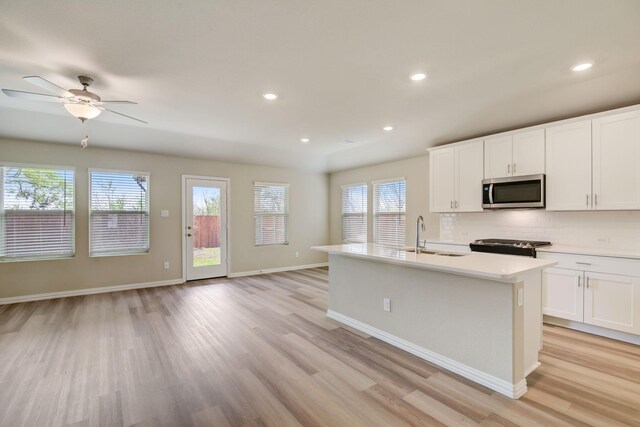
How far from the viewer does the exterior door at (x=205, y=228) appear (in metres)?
6.05

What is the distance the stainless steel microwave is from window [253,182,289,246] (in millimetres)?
4368

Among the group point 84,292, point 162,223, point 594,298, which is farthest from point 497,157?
point 84,292

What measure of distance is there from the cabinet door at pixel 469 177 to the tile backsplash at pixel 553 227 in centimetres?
38

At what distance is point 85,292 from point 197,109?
147 inches

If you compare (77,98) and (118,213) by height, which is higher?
(77,98)

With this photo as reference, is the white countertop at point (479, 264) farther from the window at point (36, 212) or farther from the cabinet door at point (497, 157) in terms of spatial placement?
the window at point (36, 212)

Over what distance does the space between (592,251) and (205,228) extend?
19.8 ft

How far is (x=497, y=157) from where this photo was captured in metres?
4.26

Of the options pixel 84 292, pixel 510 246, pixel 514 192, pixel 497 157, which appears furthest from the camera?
pixel 84 292

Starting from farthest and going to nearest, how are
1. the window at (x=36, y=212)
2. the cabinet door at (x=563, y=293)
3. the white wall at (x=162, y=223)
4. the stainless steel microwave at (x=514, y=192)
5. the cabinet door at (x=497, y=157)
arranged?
the white wall at (x=162, y=223)
the window at (x=36, y=212)
the cabinet door at (x=497, y=157)
the stainless steel microwave at (x=514, y=192)
the cabinet door at (x=563, y=293)

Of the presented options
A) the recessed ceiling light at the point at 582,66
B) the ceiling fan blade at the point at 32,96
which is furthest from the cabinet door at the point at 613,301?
the ceiling fan blade at the point at 32,96

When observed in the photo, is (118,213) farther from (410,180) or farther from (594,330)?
(594,330)

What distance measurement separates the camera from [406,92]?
3375mm

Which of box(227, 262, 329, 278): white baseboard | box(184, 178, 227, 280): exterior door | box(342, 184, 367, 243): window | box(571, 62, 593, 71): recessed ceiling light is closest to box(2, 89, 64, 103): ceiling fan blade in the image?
box(184, 178, 227, 280): exterior door
